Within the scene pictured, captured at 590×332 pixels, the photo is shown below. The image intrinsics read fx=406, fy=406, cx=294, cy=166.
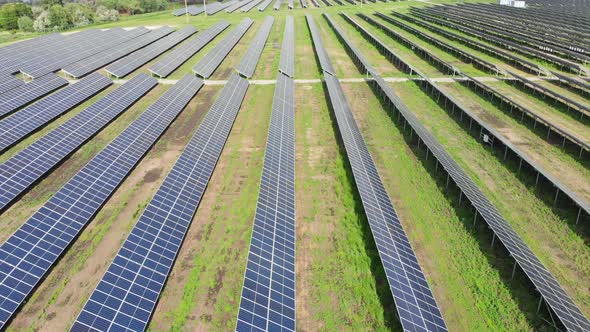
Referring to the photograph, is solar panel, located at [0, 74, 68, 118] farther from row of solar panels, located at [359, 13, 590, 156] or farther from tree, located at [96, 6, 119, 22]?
tree, located at [96, 6, 119, 22]

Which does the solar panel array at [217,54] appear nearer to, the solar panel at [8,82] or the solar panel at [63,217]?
the solar panel at [63,217]

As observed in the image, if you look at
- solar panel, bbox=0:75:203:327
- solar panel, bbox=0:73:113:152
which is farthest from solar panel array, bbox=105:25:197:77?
solar panel, bbox=0:75:203:327

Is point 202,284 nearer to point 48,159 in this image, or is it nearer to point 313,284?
point 313,284

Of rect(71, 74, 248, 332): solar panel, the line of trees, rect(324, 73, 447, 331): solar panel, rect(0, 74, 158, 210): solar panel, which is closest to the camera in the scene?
rect(71, 74, 248, 332): solar panel

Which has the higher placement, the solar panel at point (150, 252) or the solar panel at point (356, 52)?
the solar panel at point (356, 52)

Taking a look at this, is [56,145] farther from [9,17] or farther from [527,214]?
[9,17]

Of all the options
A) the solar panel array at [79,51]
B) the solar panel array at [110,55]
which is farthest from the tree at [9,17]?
the solar panel array at [110,55]
